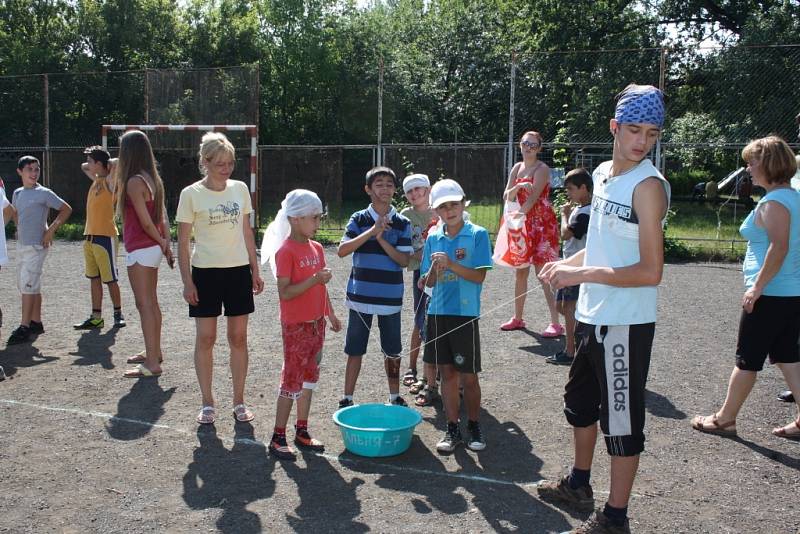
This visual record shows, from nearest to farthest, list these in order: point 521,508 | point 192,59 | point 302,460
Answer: point 521,508 → point 302,460 → point 192,59

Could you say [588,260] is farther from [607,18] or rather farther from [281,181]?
[607,18]

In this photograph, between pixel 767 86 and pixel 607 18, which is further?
pixel 607 18

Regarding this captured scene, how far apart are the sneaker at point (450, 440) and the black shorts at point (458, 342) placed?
39 cm

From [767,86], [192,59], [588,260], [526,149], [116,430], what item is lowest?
[116,430]

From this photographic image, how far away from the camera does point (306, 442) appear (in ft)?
15.7

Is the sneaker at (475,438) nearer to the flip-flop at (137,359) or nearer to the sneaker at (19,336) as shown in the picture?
the flip-flop at (137,359)

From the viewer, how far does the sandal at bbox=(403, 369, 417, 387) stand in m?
6.17

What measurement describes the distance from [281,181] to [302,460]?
15393 mm

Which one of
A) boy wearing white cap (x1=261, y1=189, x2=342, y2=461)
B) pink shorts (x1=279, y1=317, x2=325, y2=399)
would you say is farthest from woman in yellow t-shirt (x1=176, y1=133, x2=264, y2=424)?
pink shorts (x1=279, y1=317, x2=325, y2=399)

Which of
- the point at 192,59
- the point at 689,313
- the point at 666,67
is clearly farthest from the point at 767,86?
the point at 192,59

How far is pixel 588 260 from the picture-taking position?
12.0ft

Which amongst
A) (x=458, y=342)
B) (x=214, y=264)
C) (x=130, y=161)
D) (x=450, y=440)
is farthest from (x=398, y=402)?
(x=130, y=161)

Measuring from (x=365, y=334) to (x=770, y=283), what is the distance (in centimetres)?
265

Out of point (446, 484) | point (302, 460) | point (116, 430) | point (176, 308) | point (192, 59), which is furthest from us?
point (192, 59)
